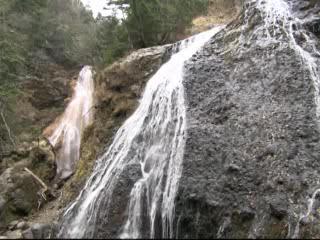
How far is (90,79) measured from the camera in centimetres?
2277

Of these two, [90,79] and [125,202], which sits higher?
[90,79]

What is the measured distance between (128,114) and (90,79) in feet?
40.1

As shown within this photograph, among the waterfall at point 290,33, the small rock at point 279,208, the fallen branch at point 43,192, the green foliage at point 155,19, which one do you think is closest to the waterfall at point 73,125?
the fallen branch at point 43,192

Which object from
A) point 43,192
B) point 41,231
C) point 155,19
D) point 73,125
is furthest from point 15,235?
point 73,125

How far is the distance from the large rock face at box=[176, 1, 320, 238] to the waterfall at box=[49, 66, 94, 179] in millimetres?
6357

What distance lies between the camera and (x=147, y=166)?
8.56 m

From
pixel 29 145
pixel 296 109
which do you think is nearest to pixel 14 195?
pixel 29 145

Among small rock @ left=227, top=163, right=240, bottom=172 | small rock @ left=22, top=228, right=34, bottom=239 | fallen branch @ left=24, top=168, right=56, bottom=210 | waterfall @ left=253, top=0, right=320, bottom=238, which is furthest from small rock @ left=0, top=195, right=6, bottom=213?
waterfall @ left=253, top=0, right=320, bottom=238

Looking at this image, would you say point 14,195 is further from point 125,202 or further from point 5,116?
point 5,116

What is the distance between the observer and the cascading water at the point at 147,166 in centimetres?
760

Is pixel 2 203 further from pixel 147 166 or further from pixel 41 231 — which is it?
pixel 147 166

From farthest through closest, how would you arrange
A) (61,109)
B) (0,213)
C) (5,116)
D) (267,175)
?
(61,109), (5,116), (0,213), (267,175)

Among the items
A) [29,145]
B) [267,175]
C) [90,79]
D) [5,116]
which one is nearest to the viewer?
[267,175]

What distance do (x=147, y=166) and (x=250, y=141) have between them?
7.83ft
